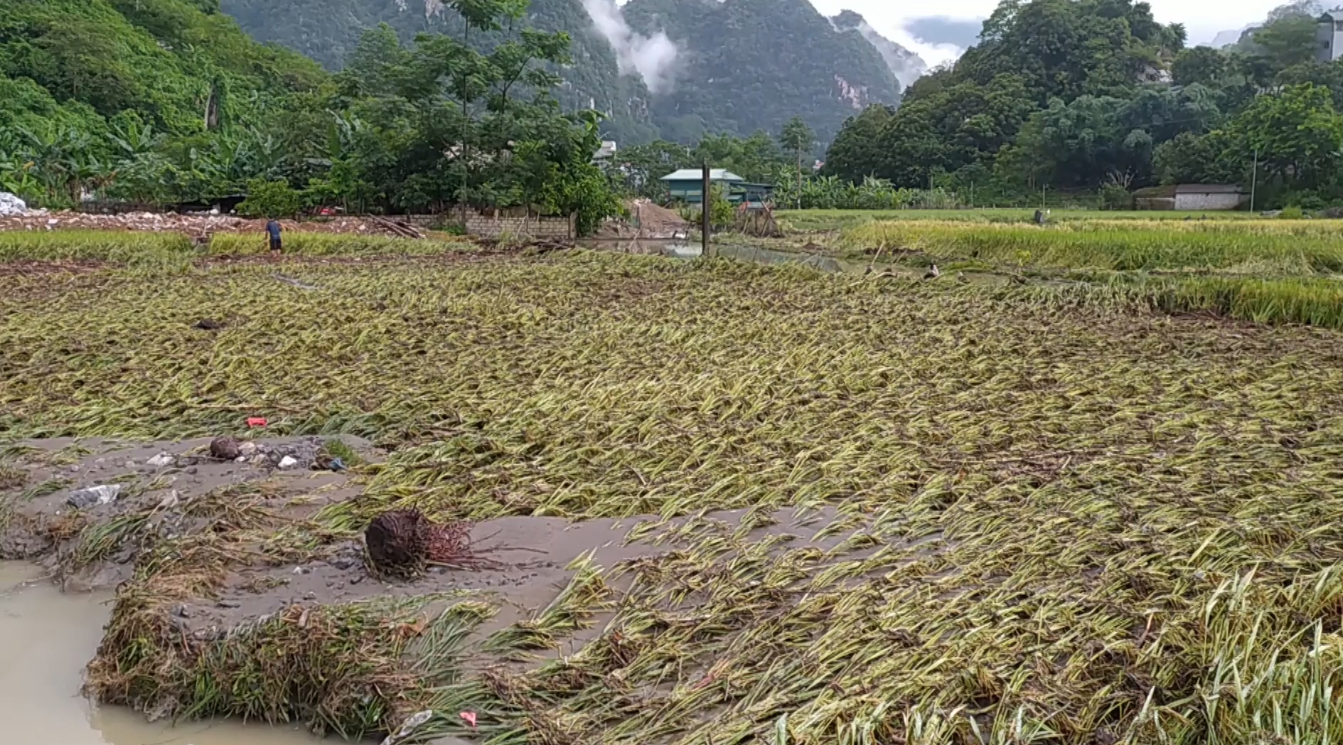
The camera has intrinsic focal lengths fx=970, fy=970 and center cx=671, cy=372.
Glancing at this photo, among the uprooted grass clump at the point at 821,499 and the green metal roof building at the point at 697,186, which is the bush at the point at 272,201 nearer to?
the uprooted grass clump at the point at 821,499

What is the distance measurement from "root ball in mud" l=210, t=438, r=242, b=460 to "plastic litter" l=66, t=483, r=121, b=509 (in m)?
0.49

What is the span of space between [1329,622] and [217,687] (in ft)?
10.5

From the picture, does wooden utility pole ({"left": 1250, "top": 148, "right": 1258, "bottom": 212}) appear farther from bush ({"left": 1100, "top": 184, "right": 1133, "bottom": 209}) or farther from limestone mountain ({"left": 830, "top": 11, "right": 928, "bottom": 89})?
→ limestone mountain ({"left": 830, "top": 11, "right": 928, "bottom": 89})

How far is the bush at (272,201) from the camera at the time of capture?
22656mm

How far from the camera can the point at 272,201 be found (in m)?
22.7

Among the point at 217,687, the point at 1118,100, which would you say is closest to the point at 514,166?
the point at 217,687

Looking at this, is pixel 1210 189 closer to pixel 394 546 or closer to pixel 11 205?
pixel 11 205

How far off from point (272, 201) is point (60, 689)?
21738mm

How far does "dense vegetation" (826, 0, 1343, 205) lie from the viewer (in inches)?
1394

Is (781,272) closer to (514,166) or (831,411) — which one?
(831,411)

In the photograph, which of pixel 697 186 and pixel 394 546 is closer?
pixel 394 546

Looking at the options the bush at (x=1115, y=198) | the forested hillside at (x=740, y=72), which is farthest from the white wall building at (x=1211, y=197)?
the forested hillside at (x=740, y=72)

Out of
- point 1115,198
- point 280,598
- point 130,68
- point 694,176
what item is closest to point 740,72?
point 694,176

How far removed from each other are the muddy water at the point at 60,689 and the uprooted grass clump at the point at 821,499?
0.07 m
